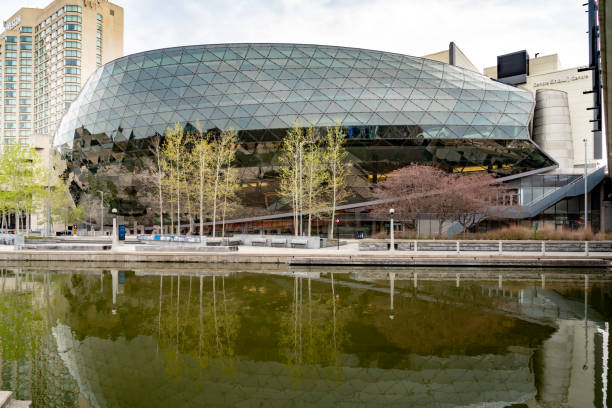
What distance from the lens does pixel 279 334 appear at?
9781 millimetres

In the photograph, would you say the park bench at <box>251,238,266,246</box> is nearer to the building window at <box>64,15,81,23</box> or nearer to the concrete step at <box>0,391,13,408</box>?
the concrete step at <box>0,391,13,408</box>

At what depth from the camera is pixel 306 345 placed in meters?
8.97

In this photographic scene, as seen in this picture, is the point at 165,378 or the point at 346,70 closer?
the point at 165,378

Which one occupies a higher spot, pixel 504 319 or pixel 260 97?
pixel 260 97

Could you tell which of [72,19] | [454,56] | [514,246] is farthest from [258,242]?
[72,19]

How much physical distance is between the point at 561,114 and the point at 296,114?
32.0m

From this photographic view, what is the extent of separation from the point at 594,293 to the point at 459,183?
21581 mm

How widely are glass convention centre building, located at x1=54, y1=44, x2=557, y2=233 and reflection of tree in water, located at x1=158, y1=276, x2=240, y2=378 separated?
30893 mm

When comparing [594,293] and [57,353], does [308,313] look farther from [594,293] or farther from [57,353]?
[594,293]

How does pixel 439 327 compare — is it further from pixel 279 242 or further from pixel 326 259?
pixel 279 242

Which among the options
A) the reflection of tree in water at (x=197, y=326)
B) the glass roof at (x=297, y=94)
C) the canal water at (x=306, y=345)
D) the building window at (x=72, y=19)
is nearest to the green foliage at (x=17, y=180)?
the glass roof at (x=297, y=94)

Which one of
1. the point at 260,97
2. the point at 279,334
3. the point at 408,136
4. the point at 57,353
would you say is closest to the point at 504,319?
the point at 279,334

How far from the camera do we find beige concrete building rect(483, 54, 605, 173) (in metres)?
46.2

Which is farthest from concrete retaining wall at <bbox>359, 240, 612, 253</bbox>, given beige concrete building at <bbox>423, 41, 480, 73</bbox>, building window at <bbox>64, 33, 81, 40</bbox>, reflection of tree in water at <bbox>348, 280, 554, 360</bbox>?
building window at <bbox>64, 33, 81, 40</bbox>
